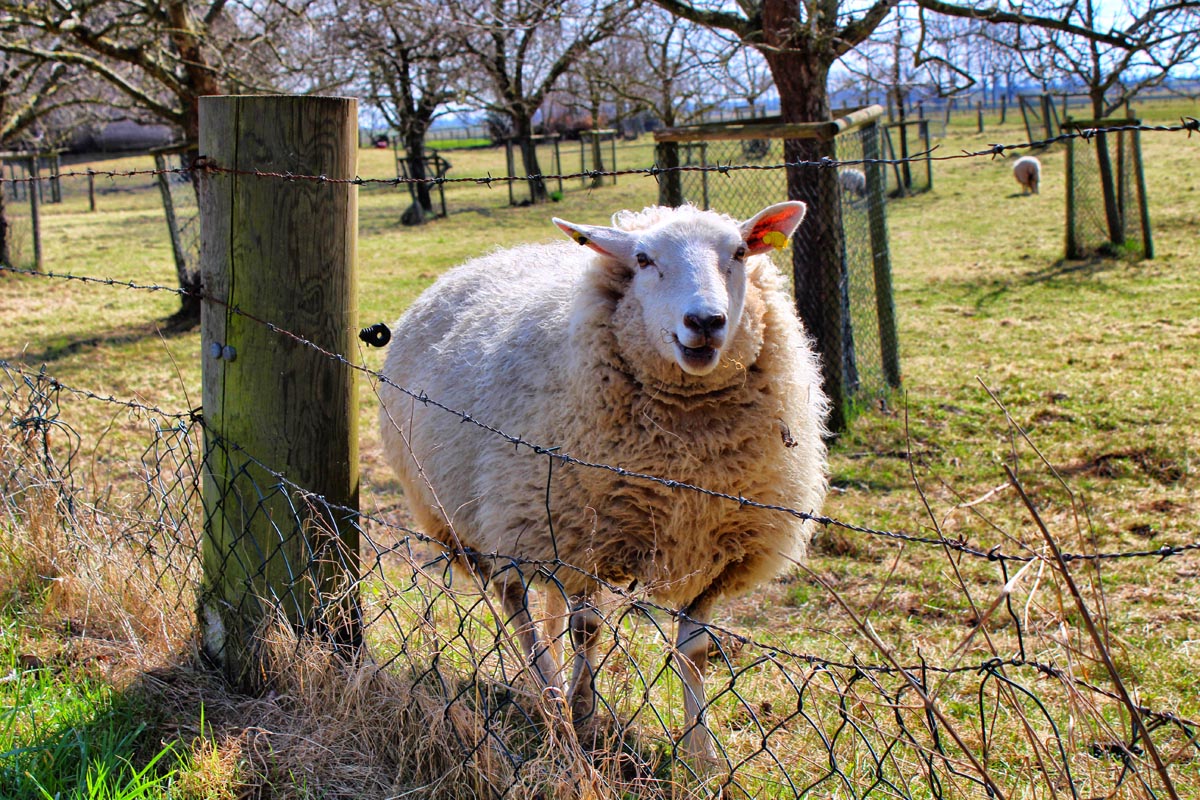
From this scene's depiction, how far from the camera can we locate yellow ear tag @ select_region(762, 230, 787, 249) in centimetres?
339

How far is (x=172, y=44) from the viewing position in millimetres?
11023

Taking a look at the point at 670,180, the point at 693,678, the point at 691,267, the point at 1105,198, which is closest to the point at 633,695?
the point at 693,678

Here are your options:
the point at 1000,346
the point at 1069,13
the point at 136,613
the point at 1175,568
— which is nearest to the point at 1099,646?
the point at 136,613

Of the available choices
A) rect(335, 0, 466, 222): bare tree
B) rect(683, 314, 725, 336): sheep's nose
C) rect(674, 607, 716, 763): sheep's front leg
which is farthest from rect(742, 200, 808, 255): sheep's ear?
rect(335, 0, 466, 222): bare tree

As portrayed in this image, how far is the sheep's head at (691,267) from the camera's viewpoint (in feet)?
9.63

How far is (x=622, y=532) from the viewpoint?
3078 millimetres

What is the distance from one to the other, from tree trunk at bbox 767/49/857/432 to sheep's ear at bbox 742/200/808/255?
3012mm

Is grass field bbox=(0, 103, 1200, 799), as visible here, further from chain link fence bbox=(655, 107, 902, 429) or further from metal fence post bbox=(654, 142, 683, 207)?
metal fence post bbox=(654, 142, 683, 207)

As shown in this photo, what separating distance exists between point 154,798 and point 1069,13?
602 centimetres

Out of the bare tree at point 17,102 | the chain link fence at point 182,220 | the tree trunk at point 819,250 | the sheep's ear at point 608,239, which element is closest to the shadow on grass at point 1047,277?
the tree trunk at point 819,250

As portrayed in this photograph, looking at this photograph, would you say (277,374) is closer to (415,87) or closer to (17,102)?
(17,102)

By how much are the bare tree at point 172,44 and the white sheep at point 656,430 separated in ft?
19.7

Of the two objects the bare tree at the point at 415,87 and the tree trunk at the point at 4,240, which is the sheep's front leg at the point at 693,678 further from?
the bare tree at the point at 415,87

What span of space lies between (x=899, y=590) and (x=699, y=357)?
197 centimetres
